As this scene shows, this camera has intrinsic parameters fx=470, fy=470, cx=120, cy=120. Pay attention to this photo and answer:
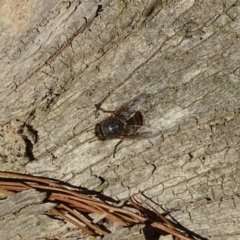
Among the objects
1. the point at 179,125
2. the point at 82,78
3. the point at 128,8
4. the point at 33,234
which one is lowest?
the point at 33,234

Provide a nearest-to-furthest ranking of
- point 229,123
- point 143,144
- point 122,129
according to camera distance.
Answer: point 229,123 < point 143,144 < point 122,129

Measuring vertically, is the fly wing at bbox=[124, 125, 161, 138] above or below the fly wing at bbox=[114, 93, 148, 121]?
below

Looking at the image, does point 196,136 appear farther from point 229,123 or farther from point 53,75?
point 53,75

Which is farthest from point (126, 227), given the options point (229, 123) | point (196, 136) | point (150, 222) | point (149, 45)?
point (149, 45)

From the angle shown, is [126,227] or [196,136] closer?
[196,136]
